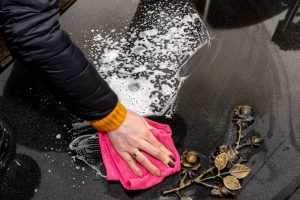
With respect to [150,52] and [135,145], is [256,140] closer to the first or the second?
[135,145]

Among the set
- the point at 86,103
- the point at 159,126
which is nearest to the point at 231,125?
the point at 159,126

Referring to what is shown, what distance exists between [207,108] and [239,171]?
26 centimetres

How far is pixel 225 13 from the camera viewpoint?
5.00 feet

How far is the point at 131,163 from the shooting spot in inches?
41.5

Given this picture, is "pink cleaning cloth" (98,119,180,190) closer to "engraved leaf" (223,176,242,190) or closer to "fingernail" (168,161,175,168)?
"fingernail" (168,161,175,168)

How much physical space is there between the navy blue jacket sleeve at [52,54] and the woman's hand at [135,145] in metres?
0.10

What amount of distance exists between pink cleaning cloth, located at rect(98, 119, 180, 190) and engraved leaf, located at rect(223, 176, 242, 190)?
0.15 metres

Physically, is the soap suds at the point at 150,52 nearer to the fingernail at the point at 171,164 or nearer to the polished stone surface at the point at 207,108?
the polished stone surface at the point at 207,108

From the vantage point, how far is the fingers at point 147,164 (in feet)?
3.40

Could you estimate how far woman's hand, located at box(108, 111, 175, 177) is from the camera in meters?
1.05

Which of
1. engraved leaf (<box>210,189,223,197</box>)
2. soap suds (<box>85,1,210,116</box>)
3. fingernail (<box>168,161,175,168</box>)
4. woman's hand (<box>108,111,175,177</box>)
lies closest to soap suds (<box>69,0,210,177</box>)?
soap suds (<box>85,1,210,116</box>)

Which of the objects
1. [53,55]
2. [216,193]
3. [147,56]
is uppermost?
[53,55]

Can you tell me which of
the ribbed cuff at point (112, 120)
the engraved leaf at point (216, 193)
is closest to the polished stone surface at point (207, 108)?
the engraved leaf at point (216, 193)

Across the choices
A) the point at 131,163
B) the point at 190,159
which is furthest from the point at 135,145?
the point at 190,159
